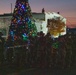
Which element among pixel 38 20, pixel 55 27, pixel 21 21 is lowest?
pixel 55 27

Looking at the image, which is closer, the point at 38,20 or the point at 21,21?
the point at 21,21

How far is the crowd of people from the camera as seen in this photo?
14.2 meters

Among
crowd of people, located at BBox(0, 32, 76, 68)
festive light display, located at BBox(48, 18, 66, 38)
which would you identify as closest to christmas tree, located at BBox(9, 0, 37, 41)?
crowd of people, located at BBox(0, 32, 76, 68)

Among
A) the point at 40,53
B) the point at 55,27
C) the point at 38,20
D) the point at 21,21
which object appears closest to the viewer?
the point at 40,53

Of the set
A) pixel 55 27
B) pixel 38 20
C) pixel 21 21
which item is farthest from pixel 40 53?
pixel 55 27

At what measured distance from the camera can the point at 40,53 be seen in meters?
14.5

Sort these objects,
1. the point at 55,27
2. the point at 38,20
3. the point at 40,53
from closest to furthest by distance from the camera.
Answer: the point at 40,53 → the point at 38,20 → the point at 55,27

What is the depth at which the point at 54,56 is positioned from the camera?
585 inches

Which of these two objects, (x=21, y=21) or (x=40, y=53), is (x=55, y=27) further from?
(x=40, y=53)

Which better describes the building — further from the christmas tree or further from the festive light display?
the christmas tree

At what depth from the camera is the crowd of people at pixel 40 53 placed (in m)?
14.2

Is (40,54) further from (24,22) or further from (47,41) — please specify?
(24,22)

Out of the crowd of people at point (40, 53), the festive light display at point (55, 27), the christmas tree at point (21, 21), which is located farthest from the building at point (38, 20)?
the crowd of people at point (40, 53)

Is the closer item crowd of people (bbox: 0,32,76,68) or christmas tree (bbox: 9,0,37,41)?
crowd of people (bbox: 0,32,76,68)
